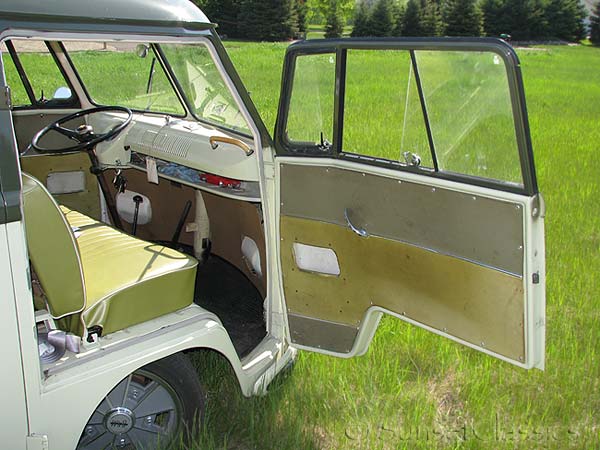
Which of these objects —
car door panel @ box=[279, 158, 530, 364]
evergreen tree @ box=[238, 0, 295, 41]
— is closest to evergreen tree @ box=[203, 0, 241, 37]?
evergreen tree @ box=[238, 0, 295, 41]

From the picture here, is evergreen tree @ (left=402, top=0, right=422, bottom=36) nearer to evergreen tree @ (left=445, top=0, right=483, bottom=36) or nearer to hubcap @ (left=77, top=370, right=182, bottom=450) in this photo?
evergreen tree @ (left=445, top=0, right=483, bottom=36)

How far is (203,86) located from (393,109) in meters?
1.17

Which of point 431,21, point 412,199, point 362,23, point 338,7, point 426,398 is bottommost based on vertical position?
point 426,398

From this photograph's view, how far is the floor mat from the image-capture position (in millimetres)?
3258

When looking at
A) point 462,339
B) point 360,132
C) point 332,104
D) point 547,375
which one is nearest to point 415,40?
point 332,104

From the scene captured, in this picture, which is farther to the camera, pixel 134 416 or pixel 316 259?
pixel 316 259

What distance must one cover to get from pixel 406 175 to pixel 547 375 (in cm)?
158

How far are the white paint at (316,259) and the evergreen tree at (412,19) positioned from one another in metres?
44.9

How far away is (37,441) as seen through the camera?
2.14m

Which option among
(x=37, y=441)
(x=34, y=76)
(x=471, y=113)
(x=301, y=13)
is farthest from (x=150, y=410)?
(x=301, y=13)

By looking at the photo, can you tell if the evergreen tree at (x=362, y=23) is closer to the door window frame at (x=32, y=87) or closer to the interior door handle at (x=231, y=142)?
the door window frame at (x=32, y=87)

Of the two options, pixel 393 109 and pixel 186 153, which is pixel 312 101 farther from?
pixel 186 153

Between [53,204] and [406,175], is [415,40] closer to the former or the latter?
[406,175]

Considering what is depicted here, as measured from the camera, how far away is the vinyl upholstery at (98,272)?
86.4 inches
